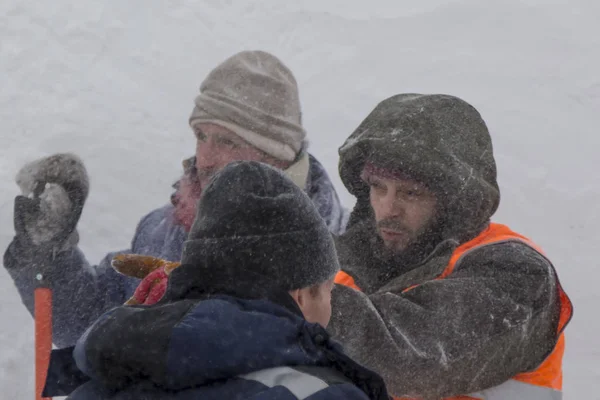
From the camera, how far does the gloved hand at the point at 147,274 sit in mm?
1716

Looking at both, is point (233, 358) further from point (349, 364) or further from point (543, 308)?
point (543, 308)

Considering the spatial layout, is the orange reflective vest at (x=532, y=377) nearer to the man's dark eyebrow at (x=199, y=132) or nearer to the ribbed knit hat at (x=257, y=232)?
the ribbed knit hat at (x=257, y=232)

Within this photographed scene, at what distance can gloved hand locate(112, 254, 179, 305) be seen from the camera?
1716 mm

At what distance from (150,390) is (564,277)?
16.2ft

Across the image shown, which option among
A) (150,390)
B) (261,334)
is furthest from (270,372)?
(150,390)

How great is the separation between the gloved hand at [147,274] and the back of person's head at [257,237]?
5.6 inches

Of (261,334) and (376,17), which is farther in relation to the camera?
(376,17)

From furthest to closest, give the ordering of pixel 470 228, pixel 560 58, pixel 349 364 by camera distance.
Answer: pixel 560 58, pixel 470 228, pixel 349 364

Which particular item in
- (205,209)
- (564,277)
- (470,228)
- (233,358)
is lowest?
(564,277)

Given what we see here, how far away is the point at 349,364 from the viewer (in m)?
1.51

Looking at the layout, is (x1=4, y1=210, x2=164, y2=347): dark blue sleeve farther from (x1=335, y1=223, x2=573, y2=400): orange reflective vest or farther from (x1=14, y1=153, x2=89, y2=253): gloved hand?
(x1=335, y1=223, x2=573, y2=400): orange reflective vest

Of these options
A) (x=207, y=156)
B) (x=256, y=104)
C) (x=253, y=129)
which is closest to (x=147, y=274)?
(x=207, y=156)

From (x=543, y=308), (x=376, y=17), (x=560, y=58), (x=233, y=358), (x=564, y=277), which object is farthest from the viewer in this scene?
(x=376, y=17)

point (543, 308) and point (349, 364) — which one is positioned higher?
point (349, 364)
